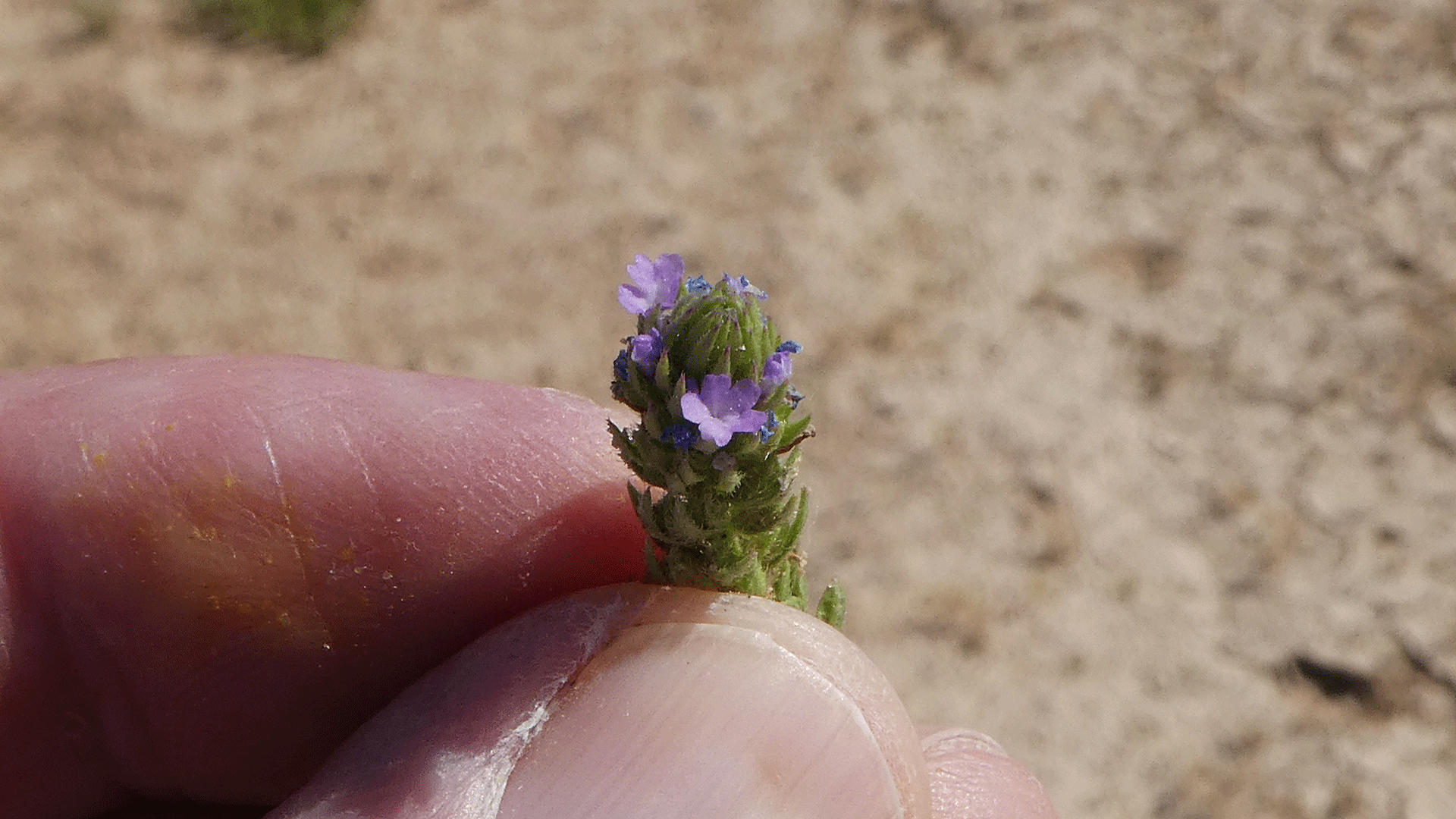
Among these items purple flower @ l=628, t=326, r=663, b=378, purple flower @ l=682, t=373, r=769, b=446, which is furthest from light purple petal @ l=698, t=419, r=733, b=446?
purple flower @ l=628, t=326, r=663, b=378

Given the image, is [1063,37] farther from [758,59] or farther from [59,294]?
[59,294]

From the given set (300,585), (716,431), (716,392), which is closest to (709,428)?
(716,431)

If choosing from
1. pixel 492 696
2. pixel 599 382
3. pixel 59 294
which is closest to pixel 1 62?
pixel 59 294

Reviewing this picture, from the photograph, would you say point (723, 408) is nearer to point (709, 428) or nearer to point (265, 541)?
point (709, 428)

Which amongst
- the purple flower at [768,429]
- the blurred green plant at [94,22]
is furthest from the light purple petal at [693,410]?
the blurred green plant at [94,22]

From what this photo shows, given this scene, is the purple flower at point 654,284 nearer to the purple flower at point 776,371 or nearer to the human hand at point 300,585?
the purple flower at point 776,371

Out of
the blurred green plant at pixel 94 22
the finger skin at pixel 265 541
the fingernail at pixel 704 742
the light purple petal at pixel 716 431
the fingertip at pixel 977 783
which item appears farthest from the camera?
the blurred green plant at pixel 94 22

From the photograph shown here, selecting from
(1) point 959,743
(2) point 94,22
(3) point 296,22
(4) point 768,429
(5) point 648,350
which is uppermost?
(2) point 94,22

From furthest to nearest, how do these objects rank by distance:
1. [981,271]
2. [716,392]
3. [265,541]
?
[981,271], [265,541], [716,392]
